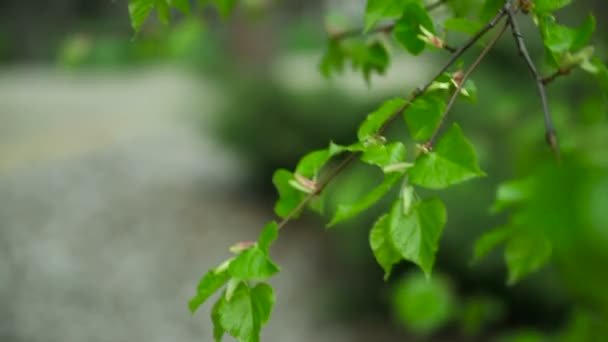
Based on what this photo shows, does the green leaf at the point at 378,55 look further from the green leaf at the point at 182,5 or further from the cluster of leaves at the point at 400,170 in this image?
the green leaf at the point at 182,5

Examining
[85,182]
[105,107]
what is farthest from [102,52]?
[85,182]

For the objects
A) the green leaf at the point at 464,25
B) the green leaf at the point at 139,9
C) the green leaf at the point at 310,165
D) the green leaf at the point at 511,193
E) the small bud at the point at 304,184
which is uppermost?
the green leaf at the point at 139,9

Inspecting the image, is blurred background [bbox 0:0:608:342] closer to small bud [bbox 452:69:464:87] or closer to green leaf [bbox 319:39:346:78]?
green leaf [bbox 319:39:346:78]

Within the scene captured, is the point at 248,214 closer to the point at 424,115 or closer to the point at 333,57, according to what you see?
the point at 333,57

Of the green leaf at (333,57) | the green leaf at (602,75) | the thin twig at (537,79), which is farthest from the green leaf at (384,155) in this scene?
the green leaf at (333,57)

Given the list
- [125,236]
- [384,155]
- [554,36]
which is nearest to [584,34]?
[554,36]

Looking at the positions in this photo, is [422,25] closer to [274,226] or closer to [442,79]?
[442,79]
